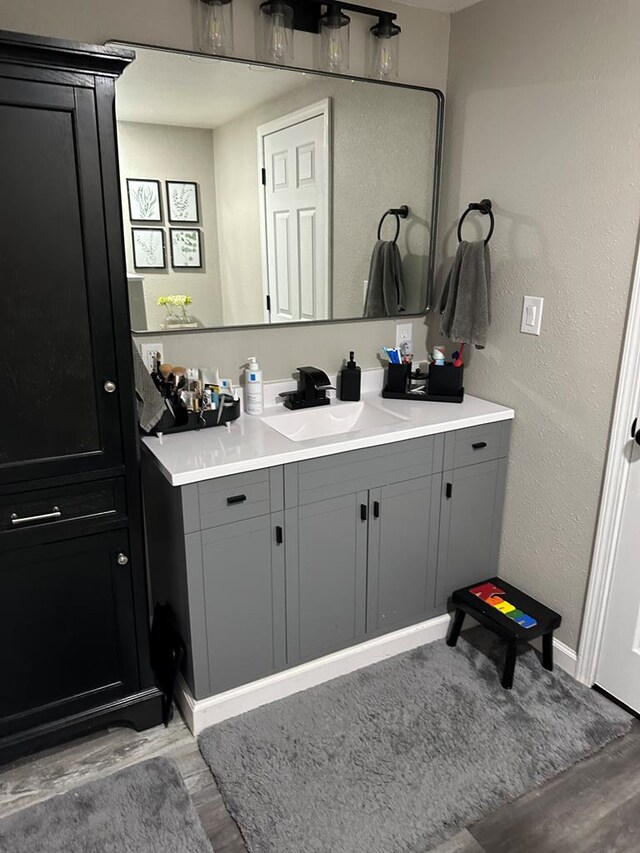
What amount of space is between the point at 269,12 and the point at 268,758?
231 cm

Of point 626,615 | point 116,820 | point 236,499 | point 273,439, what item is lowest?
point 116,820

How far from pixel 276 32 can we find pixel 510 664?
7.28 feet

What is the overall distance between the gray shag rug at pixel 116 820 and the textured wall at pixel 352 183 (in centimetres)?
147

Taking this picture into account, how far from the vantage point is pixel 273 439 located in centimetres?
205

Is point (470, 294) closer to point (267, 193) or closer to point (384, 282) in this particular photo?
point (384, 282)

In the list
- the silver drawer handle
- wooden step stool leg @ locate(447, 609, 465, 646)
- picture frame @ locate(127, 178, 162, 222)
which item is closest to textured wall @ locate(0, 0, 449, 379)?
picture frame @ locate(127, 178, 162, 222)

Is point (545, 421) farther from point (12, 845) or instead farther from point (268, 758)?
point (12, 845)

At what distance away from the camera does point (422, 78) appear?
2436 mm

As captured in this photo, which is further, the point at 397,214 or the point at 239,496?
the point at 397,214

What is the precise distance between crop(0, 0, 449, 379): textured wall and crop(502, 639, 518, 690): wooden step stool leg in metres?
1.18

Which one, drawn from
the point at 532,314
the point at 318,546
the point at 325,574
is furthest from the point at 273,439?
the point at 532,314

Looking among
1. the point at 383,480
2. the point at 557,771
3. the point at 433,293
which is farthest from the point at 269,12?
the point at 557,771

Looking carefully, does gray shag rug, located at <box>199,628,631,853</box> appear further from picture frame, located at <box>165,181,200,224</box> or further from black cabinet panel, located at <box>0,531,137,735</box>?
picture frame, located at <box>165,181,200,224</box>

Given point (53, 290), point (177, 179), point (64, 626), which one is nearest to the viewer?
point (53, 290)
